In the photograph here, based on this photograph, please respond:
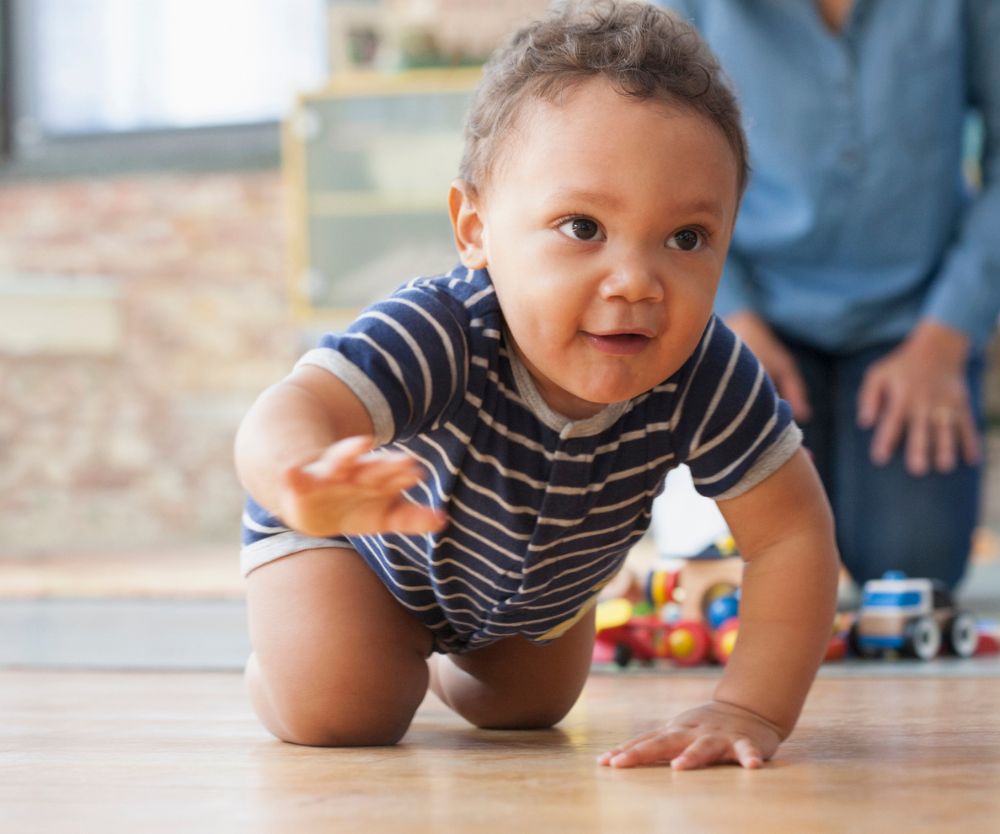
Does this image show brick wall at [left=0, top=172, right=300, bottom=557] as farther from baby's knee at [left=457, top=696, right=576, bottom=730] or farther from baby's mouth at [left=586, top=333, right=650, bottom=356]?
baby's mouth at [left=586, top=333, right=650, bottom=356]

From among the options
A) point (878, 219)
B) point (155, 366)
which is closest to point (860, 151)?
point (878, 219)

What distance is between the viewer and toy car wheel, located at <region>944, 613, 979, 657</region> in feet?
4.29

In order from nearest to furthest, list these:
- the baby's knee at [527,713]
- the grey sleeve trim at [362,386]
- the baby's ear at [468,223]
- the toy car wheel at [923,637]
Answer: the grey sleeve trim at [362,386]
the baby's ear at [468,223]
the baby's knee at [527,713]
the toy car wheel at [923,637]

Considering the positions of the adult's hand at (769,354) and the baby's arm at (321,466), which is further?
the adult's hand at (769,354)

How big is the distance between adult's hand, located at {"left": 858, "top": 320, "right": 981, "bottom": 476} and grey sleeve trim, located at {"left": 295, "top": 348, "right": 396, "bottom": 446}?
96 centimetres

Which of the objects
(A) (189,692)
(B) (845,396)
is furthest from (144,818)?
(B) (845,396)

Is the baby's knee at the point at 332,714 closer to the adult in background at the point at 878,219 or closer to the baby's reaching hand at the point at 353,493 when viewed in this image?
the baby's reaching hand at the point at 353,493

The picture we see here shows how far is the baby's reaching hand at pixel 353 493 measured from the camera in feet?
1.80

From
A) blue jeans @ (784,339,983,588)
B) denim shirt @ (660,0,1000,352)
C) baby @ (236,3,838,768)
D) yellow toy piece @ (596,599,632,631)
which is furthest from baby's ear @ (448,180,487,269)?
blue jeans @ (784,339,983,588)

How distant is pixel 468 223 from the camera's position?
2.63 feet

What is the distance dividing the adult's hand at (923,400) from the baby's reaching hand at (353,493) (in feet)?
3.47

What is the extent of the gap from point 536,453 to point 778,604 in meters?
0.17

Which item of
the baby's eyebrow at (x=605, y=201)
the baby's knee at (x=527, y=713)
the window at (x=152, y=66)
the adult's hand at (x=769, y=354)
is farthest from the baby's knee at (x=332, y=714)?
the window at (x=152, y=66)

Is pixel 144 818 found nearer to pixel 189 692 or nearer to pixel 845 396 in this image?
pixel 189 692
